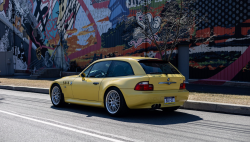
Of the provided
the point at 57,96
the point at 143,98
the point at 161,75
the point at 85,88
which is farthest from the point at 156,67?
the point at 57,96

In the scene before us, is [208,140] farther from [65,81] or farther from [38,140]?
[65,81]

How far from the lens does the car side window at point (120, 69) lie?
22.6ft

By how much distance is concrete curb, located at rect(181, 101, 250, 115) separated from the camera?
739 centimetres

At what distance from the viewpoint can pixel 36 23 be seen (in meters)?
30.1

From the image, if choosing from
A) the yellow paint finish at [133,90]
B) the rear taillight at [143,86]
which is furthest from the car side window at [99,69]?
the rear taillight at [143,86]

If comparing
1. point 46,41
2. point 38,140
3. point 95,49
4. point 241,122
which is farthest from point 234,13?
point 46,41

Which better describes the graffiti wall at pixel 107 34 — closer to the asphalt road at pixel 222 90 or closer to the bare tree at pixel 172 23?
the bare tree at pixel 172 23

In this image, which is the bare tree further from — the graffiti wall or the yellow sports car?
the yellow sports car

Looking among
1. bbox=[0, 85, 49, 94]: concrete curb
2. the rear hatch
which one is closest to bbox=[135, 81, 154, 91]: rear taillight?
the rear hatch

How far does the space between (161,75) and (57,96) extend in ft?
12.3

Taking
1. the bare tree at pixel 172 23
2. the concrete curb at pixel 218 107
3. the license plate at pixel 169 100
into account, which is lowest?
the concrete curb at pixel 218 107

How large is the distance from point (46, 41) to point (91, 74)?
74.2 ft

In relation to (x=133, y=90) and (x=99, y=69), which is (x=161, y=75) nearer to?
(x=133, y=90)

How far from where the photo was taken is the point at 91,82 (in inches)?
292
